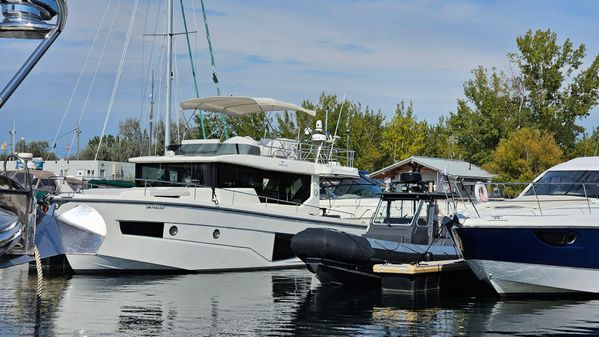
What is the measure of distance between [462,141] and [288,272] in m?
32.5

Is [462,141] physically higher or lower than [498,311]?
higher

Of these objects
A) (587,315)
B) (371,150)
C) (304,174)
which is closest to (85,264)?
(304,174)

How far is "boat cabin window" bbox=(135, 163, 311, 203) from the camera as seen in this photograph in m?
21.3

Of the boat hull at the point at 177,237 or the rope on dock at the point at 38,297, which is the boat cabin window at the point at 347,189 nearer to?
the boat hull at the point at 177,237

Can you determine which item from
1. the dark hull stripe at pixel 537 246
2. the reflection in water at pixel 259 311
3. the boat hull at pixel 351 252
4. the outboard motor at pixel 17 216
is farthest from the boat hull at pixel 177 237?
the outboard motor at pixel 17 216

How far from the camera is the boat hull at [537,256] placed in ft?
50.3

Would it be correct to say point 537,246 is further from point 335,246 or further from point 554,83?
point 554,83

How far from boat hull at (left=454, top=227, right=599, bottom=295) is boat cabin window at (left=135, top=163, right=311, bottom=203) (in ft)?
23.0

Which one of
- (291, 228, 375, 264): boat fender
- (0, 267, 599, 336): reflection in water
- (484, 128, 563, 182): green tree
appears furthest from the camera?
(484, 128, 563, 182): green tree

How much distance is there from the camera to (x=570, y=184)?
17516mm

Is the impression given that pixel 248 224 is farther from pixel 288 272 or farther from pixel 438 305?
pixel 438 305

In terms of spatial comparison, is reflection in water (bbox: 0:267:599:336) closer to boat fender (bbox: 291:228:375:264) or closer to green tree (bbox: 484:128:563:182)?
boat fender (bbox: 291:228:375:264)

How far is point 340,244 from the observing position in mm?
16453

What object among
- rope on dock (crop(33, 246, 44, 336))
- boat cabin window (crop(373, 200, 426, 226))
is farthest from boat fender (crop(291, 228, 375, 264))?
rope on dock (crop(33, 246, 44, 336))
